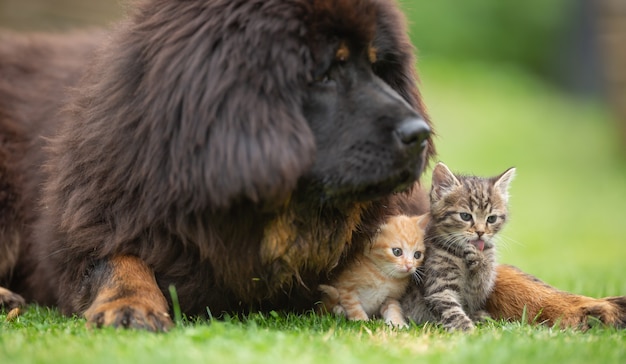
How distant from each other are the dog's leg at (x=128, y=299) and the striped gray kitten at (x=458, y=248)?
1530 mm

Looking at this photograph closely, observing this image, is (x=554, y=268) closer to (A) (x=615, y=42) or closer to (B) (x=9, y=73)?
(B) (x=9, y=73)

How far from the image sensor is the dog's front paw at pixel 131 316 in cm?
394

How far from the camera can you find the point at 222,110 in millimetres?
4031

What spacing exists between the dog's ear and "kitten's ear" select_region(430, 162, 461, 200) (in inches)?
44.5

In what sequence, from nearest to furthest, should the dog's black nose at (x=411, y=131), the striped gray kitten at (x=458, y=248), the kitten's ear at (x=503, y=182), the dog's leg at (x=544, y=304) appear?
the dog's black nose at (x=411, y=131) → the dog's leg at (x=544, y=304) → the striped gray kitten at (x=458, y=248) → the kitten's ear at (x=503, y=182)

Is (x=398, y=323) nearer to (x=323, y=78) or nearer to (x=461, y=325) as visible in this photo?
(x=461, y=325)

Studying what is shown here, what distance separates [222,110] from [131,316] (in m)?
1.08

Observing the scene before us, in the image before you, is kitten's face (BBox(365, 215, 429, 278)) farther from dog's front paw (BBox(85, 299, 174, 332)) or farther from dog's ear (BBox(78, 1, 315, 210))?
dog's front paw (BBox(85, 299, 174, 332))

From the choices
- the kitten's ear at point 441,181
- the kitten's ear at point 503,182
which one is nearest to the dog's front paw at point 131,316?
the kitten's ear at point 441,181

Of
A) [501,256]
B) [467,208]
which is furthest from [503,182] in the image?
[501,256]

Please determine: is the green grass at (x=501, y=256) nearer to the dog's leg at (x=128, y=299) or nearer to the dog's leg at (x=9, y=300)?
the dog's leg at (x=128, y=299)

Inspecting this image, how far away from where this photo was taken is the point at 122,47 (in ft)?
14.7

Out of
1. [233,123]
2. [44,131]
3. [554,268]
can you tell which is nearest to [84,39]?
[44,131]

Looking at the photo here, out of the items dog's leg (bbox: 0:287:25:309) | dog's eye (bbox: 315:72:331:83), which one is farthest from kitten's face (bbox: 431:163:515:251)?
dog's leg (bbox: 0:287:25:309)
